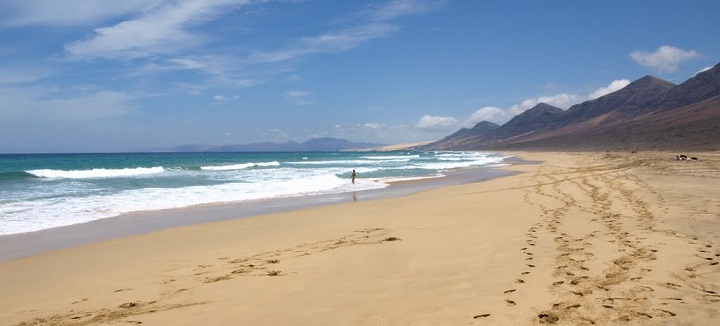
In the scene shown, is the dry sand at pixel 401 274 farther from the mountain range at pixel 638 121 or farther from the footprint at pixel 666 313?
the mountain range at pixel 638 121

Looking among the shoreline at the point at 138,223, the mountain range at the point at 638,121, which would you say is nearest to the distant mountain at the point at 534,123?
the mountain range at the point at 638,121

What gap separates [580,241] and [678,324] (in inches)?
136

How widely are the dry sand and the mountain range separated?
171 feet

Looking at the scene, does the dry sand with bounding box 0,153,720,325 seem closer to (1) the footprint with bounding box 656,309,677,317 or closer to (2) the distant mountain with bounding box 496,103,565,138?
(1) the footprint with bounding box 656,309,677,317

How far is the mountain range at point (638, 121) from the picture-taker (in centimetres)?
6550

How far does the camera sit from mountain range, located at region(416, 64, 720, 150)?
65.5m

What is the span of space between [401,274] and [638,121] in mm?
113670

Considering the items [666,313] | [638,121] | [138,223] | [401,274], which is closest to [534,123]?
[638,121]

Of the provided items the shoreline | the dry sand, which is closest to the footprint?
the dry sand

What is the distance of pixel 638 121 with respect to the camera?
98938 mm

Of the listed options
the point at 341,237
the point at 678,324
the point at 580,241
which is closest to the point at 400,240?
the point at 341,237

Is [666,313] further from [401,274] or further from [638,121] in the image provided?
[638,121]

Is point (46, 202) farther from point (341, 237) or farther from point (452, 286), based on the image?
point (452, 286)

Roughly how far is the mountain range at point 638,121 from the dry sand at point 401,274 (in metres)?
52.2
